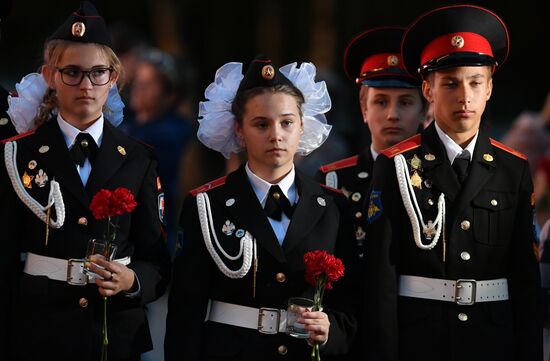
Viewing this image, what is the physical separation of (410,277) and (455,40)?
1155mm

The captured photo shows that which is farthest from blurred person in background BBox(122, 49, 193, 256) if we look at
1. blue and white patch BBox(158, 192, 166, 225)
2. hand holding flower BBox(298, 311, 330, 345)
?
hand holding flower BBox(298, 311, 330, 345)

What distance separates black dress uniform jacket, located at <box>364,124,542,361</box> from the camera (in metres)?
5.83

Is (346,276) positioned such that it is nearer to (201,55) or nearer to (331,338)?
(331,338)

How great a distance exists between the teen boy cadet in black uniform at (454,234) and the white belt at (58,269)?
1.30m

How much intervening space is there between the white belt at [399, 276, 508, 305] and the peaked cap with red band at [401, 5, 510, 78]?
102cm

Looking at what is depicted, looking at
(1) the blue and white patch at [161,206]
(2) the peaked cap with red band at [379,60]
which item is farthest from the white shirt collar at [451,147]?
(1) the blue and white patch at [161,206]

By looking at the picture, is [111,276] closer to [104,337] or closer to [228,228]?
[104,337]

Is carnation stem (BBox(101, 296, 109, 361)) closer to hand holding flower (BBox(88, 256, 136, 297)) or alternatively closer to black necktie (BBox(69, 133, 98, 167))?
hand holding flower (BBox(88, 256, 136, 297))

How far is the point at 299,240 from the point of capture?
5906 millimetres

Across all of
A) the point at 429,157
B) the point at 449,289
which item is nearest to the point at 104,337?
the point at 449,289

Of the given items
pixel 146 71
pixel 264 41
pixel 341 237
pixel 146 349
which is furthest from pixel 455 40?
pixel 264 41

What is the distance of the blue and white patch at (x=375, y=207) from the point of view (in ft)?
19.5

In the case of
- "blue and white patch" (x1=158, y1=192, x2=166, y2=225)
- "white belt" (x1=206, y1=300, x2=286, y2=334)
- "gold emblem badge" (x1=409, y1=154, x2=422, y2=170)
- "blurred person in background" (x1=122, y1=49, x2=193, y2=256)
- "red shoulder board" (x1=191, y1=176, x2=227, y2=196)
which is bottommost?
"white belt" (x1=206, y1=300, x2=286, y2=334)

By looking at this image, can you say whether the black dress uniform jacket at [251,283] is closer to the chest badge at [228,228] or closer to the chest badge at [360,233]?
the chest badge at [228,228]
